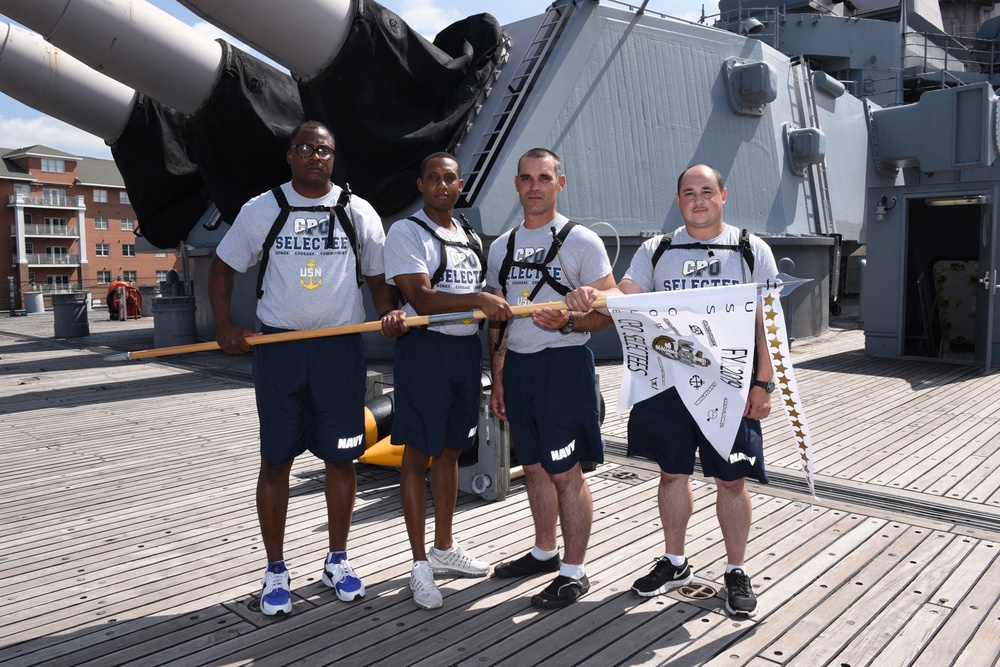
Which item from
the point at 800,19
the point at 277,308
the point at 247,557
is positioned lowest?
the point at 247,557

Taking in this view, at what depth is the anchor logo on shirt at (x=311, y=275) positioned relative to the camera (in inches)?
129

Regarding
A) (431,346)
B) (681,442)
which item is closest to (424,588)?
(431,346)

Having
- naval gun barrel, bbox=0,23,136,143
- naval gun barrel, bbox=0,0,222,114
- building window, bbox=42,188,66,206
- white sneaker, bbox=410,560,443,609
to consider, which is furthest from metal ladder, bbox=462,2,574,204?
building window, bbox=42,188,66,206

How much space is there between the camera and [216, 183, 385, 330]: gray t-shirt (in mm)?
3256

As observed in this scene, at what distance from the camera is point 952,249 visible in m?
11.9

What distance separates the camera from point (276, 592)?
10.7 ft

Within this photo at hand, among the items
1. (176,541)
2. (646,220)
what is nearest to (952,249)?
(646,220)

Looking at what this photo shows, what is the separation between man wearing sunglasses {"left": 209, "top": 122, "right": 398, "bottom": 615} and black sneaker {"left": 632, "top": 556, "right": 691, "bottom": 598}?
3.89 ft

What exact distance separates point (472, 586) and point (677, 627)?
92 cm

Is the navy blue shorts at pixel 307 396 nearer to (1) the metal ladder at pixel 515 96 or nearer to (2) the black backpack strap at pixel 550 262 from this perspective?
(2) the black backpack strap at pixel 550 262

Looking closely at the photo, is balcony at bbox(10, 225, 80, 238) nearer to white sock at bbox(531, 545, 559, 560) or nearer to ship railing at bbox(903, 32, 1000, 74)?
ship railing at bbox(903, 32, 1000, 74)

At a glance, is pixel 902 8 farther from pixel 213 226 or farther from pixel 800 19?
pixel 213 226

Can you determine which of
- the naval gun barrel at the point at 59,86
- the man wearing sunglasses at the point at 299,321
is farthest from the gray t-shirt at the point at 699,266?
the naval gun barrel at the point at 59,86

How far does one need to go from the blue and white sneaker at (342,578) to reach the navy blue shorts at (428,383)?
23.7 inches
